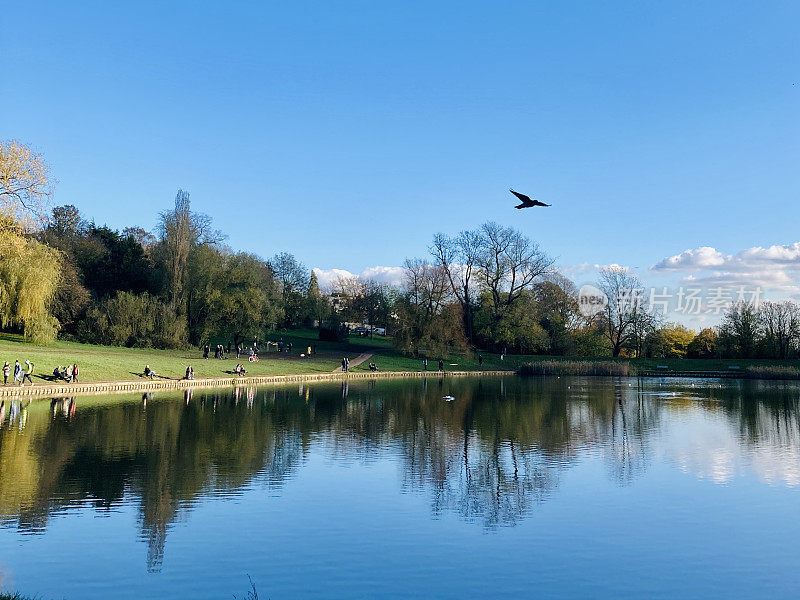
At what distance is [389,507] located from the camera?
13.6 m

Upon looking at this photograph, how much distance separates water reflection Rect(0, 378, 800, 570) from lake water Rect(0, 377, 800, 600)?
0.32ft

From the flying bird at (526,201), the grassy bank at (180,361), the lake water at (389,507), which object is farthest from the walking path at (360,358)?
the flying bird at (526,201)

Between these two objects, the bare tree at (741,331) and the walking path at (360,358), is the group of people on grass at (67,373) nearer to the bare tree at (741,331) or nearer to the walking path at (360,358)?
the walking path at (360,358)

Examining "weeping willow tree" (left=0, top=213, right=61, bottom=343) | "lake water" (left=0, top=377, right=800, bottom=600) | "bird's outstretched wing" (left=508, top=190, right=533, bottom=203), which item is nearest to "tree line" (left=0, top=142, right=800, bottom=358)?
"weeping willow tree" (left=0, top=213, right=61, bottom=343)

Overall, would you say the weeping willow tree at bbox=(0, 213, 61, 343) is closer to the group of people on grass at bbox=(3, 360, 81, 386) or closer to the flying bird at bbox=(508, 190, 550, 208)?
the group of people on grass at bbox=(3, 360, 81, 386)

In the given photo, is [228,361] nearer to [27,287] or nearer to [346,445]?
[27,287]

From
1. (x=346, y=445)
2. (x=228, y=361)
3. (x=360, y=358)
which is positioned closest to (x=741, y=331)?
(x=360, y=358)

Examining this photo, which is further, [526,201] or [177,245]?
[177,245]

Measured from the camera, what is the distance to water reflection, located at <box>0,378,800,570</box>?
1390 centimetres

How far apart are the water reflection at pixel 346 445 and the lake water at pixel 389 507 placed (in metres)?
0.10

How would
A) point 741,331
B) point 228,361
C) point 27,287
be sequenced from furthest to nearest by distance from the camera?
1. point 741,331
2. point 228,361
3. point 27,287

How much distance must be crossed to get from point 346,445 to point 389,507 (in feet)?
24.8

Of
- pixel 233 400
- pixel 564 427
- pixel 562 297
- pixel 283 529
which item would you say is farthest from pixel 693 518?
pixel 562 297

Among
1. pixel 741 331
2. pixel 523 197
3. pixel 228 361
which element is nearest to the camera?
pixel 523 197
